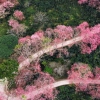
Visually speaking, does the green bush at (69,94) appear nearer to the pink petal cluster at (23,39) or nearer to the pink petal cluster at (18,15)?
the pink petal cluster at (23,39)

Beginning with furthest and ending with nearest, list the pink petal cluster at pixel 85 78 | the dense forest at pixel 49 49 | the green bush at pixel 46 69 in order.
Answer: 1. the green bush at pixel 46 69
2. the pink petal cluster at pixel 85 78
3. the dense forest at pixel 49 49

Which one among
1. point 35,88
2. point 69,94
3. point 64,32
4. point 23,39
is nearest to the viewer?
point 35,88

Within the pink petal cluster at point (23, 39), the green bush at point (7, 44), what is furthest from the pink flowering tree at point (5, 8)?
the green bush at point (7, 44)

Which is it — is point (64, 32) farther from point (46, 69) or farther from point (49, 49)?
point (46, 69)

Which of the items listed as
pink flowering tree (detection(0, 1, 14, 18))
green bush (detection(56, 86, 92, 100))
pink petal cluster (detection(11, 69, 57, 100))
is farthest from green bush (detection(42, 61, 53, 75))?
pink flowering tree (detection(0, 1, 14, 18))

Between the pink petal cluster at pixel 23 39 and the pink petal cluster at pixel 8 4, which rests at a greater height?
the pink petal cluster at pixel 8 4

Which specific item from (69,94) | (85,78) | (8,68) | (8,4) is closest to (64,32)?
(85,78)

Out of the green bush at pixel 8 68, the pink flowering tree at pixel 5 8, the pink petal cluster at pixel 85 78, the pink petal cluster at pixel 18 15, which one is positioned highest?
the pink flowering tree at pixel 5 8

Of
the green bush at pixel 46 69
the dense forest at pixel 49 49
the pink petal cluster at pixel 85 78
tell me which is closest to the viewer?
the dense forest at pixel 49 49

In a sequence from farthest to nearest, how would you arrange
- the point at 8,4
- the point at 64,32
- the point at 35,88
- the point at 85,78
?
1. the point at 8,4
2. the point at 64,32
3. the point at 85,78
4. the point at 35,88

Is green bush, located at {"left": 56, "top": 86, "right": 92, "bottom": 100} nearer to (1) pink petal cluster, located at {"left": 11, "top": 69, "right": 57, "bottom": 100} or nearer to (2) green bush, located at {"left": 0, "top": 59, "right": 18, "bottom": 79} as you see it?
(1) pink petal cluster, located at {"left": 11, "top": 69, "right": 57, "bottom": 100}
